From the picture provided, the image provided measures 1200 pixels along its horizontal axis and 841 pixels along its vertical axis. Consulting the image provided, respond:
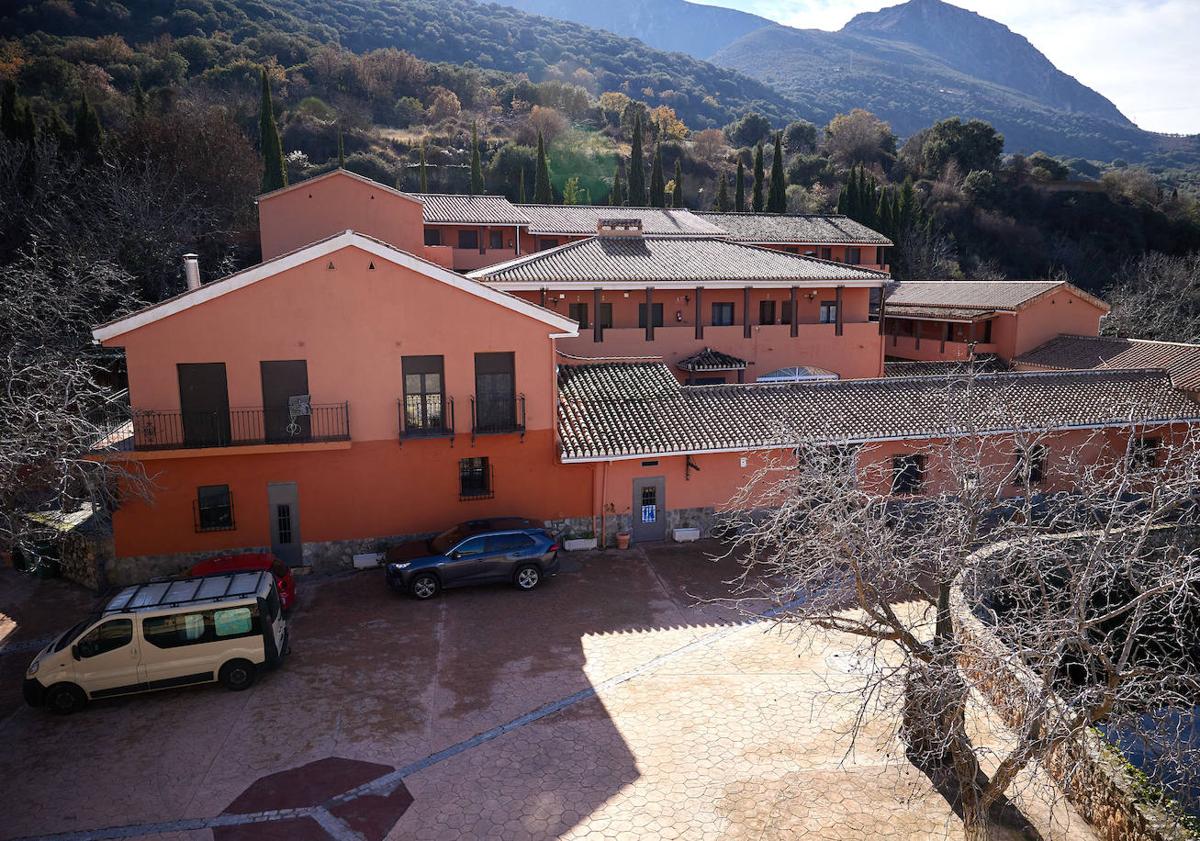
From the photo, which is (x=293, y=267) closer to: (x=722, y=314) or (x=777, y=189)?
(x=722, y=314)

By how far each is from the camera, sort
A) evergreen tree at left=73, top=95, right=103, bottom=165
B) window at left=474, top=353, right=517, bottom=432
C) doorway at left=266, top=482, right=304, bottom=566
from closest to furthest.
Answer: doorway at left=266, top=482, right=304, bottom=566 → window at left=474, top=353, right=517, bottom=432 → evergreen tree at left=73, top=95, right=103, bottom=165

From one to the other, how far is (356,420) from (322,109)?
67.6 metres

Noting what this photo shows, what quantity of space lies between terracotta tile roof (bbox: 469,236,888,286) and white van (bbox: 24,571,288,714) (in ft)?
50.7

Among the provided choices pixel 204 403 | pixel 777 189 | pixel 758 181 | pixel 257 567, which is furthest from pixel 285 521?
pixel 758 181

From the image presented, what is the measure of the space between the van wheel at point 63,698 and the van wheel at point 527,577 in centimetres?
825

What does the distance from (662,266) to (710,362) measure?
4.11 metres

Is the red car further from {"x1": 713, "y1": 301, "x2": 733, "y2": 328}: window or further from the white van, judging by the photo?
{"x1": 713, "y1": 301, "x2": 733, "y2": 328}: window

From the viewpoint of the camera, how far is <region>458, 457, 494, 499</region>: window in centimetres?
1938

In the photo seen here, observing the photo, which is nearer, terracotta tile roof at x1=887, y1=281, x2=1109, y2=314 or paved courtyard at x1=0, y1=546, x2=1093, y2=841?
paved courtyard at x1=0, y1=546, x2=1093, y2=841

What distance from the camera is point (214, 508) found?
58.9 feet

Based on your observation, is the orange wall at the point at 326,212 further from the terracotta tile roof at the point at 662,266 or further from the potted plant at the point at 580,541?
the potted plant at the point at 580,541

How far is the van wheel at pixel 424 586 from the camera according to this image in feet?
55.7

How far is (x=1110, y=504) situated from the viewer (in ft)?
28.9

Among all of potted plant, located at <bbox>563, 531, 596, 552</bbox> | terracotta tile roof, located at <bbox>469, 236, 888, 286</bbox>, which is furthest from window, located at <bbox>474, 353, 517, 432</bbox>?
terracotta tile roof, located at <bbox>469, 236, 888, 286</bbox>
